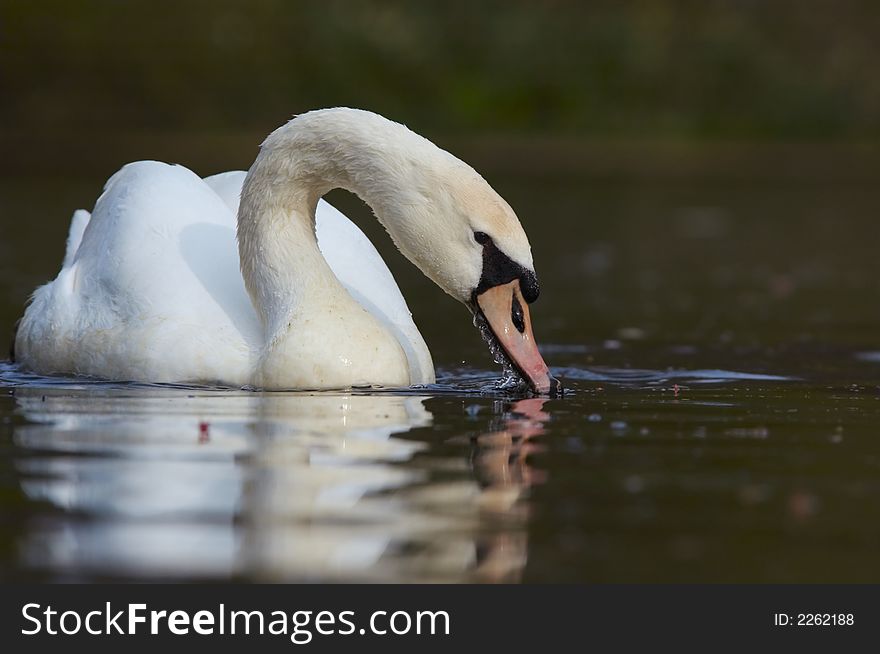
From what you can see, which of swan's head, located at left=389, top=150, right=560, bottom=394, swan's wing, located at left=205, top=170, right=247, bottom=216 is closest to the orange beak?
swan's head, located at left=389, top=150, right=560, bottom=394

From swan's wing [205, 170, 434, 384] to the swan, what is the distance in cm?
1

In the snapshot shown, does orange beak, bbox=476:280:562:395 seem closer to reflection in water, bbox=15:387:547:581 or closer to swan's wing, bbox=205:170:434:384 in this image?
reflection in water, bbox=15:387:547:581

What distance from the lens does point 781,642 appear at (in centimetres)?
433

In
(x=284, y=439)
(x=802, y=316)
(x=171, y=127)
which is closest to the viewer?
(x=284, y=439)

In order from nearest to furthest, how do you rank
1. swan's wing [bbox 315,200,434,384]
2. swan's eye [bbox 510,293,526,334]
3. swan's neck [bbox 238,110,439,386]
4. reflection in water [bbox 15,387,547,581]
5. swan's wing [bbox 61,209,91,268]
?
reflection in water [bbox 15,387,547,581] → swan's eye [bbox 510,293,526,334] → swan's neck [bbox 238,110,439,386] → swan's wing [bbox 315,200,434,384] → swan's wing [bbox 61,209,91,268]

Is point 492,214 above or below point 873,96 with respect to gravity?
below

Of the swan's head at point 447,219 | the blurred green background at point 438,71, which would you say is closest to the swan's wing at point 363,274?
the swan's head at point 447,219

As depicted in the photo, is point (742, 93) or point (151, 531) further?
point (742, 93)

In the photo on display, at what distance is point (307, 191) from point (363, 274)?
656 mm

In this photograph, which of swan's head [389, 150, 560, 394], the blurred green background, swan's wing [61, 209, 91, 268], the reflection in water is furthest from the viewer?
the blurred green background

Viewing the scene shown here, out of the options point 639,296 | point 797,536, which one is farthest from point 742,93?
point 797,536

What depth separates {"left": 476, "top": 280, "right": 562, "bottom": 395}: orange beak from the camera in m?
7.08

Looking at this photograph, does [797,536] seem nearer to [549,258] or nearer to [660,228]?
[549,258]

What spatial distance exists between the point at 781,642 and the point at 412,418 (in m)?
2.60
